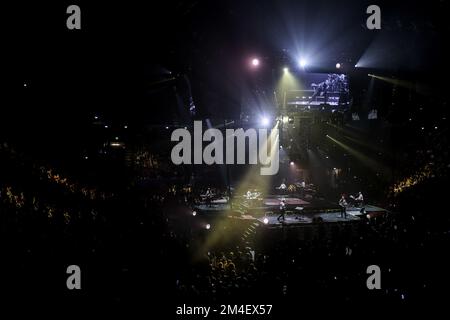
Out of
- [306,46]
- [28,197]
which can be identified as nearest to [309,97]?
[306,46]

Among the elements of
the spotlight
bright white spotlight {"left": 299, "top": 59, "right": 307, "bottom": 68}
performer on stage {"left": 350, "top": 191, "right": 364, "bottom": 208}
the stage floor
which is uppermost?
bright white spotlight {"left": 299, "top": 59, "right": 307, "bottom": 68}

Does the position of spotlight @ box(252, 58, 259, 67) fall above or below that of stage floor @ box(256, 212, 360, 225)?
above

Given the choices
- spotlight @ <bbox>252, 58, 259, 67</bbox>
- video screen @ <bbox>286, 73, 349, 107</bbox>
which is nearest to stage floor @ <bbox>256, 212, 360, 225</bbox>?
video screen @ <bbox>286, 73, 349, 107</bbox>

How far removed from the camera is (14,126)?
15000 millimetres

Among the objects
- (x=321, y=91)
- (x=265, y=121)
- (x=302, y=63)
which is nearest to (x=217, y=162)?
(x=265, y=121)

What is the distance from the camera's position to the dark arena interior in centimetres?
658

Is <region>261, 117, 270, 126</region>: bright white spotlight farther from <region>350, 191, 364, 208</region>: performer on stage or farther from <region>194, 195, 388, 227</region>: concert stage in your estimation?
<region>350, 191, 364, 208</region>: performer on stage

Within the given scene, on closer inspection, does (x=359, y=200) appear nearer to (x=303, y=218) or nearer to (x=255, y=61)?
(x=303, y=218)

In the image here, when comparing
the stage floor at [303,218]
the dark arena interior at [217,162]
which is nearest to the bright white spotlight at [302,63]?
the dark arena interior at [217,162]

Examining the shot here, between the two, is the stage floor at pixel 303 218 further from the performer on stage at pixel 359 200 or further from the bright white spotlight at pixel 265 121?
the bright white spotlight at pixel 265 121

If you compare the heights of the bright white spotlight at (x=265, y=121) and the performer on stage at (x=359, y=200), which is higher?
the bright white spotlight at (x=265, y=121)

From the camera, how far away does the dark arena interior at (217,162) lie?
6578 mm

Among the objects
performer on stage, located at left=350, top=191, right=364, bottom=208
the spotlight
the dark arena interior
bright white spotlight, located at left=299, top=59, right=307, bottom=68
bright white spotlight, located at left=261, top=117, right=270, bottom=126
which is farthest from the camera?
bright white spotlight, located at left=261, top=117, right=270, bottom=126

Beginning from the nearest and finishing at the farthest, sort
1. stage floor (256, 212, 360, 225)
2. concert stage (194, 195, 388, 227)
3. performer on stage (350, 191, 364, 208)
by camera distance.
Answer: stage floor (256, 212, 360, 225) → concert stage (194, 195, 388, 227) → performer on stage (350, 191, 364, 208)
